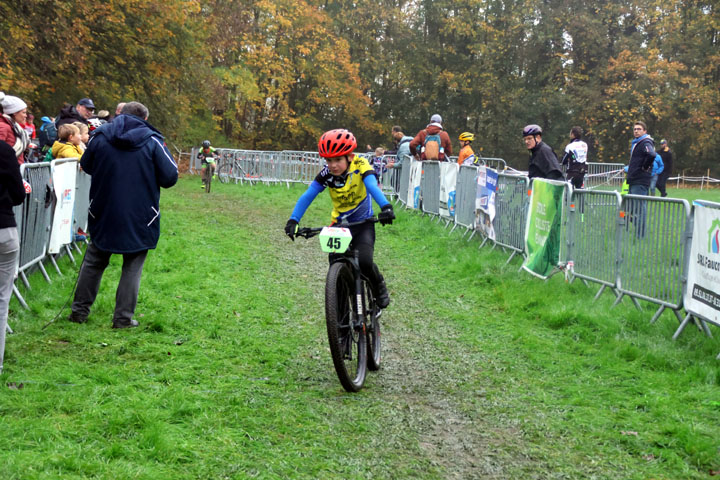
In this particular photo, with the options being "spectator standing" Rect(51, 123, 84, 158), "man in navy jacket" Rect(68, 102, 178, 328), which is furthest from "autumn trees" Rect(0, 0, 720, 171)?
"man in navy jacket" Rect(68, 102, 178, 328)

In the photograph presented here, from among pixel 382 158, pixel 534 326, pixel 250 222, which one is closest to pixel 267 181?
pixel 382 158

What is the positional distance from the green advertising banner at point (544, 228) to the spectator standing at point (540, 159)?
37.8 inches

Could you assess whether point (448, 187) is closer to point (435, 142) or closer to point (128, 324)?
point (435, 142)

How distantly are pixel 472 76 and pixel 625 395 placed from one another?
49.4m

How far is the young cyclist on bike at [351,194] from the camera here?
6000mm

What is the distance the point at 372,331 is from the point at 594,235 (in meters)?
3.79

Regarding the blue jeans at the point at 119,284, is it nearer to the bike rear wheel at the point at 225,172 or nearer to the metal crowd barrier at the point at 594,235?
the metal crowd barrier at the point at 594,235

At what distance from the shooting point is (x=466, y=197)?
13.9 metres

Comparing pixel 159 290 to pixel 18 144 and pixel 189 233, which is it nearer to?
pixel 18 144

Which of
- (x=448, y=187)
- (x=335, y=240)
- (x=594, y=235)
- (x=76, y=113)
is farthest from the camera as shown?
(x=448, y=187)

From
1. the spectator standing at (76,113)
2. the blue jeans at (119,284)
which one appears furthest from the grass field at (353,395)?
the spectator standing at (76,113)

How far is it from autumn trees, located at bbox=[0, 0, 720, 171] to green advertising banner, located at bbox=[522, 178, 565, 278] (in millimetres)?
31739

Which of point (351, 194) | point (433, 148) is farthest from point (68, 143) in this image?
point (433, 148)

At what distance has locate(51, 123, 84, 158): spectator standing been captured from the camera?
35.1 ft
